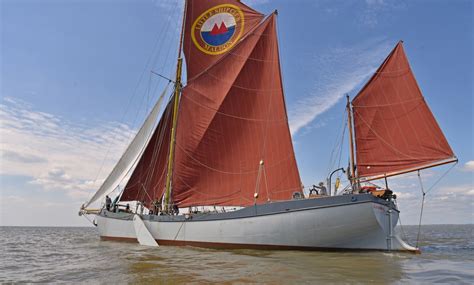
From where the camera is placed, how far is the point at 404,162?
2027 cm

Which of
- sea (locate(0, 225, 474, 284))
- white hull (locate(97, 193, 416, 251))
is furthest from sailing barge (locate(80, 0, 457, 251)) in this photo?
sea (locate(0, 225, 474, 284))

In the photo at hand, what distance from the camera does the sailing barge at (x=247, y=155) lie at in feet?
61.2

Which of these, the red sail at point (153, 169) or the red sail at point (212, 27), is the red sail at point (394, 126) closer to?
the red sail at point (212, 27)

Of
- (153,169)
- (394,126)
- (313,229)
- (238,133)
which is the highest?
(238,133)

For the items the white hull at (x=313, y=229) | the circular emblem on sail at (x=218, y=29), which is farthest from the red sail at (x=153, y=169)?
the white hull at (x=313, y=229)

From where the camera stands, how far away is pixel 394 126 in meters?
20.9

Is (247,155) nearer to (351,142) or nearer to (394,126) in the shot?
(351,142)

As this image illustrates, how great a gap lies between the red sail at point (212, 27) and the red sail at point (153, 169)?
13.8 feet

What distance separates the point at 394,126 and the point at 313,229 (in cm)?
787

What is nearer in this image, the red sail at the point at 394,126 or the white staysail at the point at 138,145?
the red sail at the point at 394,126

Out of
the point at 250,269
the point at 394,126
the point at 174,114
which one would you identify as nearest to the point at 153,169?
the point at 174,114

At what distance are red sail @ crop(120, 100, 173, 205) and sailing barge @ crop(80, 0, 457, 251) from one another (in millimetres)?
79

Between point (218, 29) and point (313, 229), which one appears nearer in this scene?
point (313, 229)

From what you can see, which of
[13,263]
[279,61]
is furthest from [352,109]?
[13,263]
